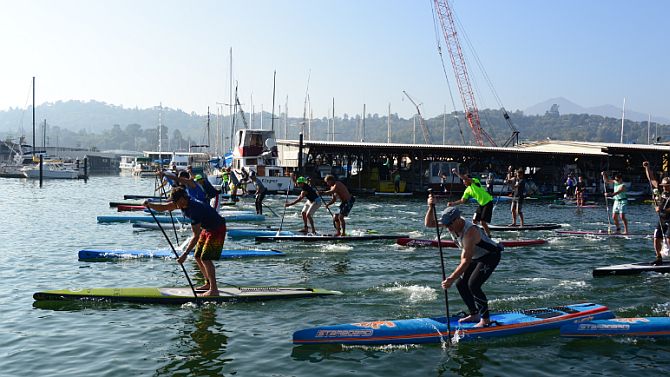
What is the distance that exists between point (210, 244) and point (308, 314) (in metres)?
2.05

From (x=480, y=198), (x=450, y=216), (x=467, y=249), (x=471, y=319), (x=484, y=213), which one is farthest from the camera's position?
(x=484, y=213)

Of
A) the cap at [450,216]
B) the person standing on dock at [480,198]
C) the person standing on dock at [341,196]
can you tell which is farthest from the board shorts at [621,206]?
the cap at [450,216]

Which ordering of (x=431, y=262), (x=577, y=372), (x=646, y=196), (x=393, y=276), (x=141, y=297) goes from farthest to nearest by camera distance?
(x=646, y=196), (x=431, y=262), (x=393, y=276), (x=141, y=297), (x=577, y=372)

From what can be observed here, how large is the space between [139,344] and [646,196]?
160 ft

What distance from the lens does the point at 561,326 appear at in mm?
9586

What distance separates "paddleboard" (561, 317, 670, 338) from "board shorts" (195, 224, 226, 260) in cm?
569

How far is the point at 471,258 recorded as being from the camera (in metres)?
8.62

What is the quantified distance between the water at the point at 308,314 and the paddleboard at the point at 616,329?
16cm

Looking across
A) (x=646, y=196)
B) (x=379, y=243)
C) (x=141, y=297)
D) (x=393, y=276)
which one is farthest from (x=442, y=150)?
(x=141, y=297)

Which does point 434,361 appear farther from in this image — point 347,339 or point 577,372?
point 577,372

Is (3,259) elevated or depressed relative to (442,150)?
depressed

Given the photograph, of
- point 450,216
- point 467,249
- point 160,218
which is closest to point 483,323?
point 467,249

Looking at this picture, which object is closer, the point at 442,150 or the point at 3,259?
the point at 3,259

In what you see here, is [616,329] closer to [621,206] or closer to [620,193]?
[620,193]
